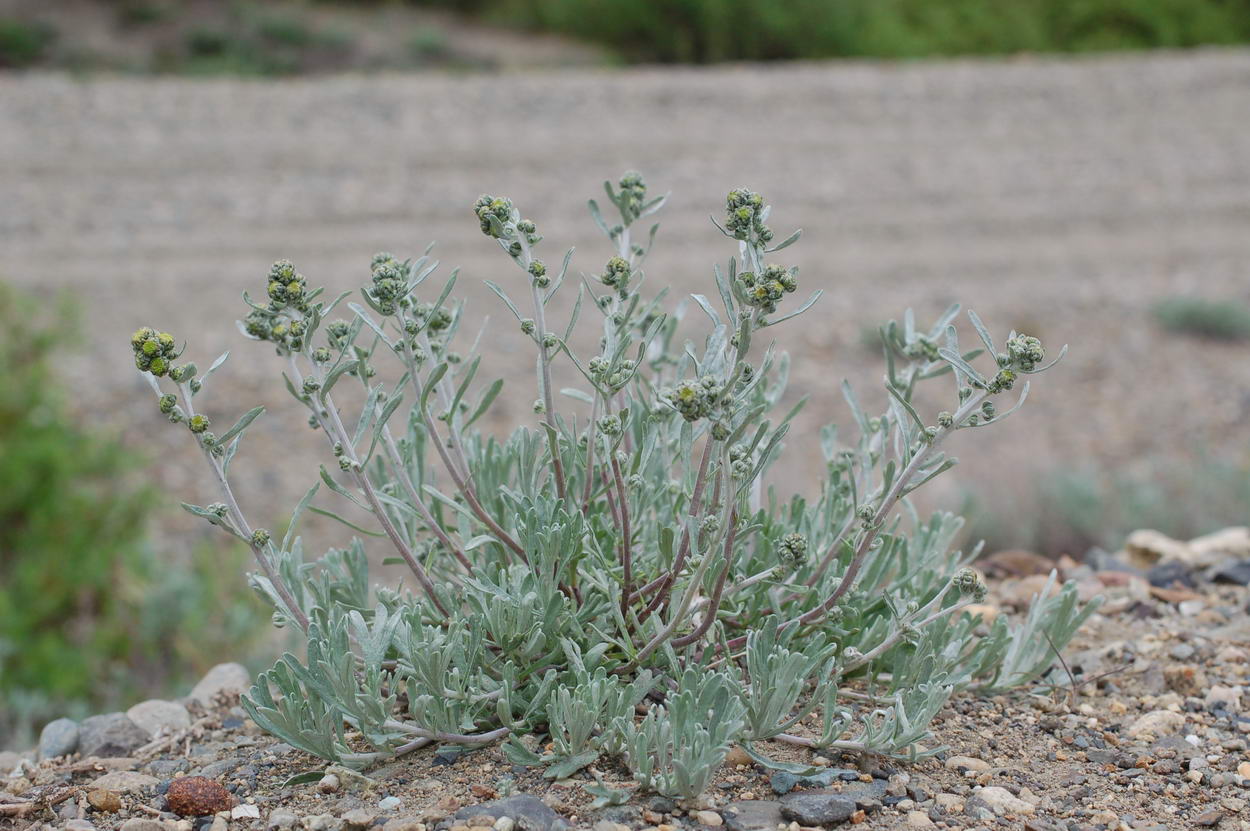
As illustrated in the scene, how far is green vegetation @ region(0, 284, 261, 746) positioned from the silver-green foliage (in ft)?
8.18

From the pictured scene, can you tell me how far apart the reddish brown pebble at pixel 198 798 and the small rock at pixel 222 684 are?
69cm

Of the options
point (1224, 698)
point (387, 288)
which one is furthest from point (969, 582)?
point (387, 288)

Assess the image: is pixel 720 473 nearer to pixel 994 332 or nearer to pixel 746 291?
pixel 746 291

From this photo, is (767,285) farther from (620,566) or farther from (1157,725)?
(1157,725)

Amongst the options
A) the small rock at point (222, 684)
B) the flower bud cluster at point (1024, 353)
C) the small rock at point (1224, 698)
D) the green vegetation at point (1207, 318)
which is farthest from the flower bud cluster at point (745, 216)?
the green vegetation at point (1207, 318)

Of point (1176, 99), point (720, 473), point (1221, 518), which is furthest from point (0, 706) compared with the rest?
point (1176, 99)

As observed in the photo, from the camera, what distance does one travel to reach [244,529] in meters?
2.23

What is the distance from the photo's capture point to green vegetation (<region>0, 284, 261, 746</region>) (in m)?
4.71

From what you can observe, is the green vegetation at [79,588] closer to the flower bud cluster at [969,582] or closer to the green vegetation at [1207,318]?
the flower bud cluster at [969,582]

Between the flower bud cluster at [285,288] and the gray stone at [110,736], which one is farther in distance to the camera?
the gray stone at [110,736]

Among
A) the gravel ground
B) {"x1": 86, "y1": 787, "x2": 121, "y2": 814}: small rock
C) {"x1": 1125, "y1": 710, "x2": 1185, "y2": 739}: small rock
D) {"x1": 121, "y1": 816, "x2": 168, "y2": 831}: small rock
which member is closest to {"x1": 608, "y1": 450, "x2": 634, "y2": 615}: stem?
{"x1": 121, "y1": 816, "x2": 168, "y2": 831}: small rock

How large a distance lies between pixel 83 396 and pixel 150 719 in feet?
20.0

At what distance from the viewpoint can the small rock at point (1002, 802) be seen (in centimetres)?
223

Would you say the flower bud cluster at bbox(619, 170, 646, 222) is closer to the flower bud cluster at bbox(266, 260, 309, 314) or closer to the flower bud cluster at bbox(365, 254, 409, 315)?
the flower bud cluster at bbox(365, 254, 409, 315)
